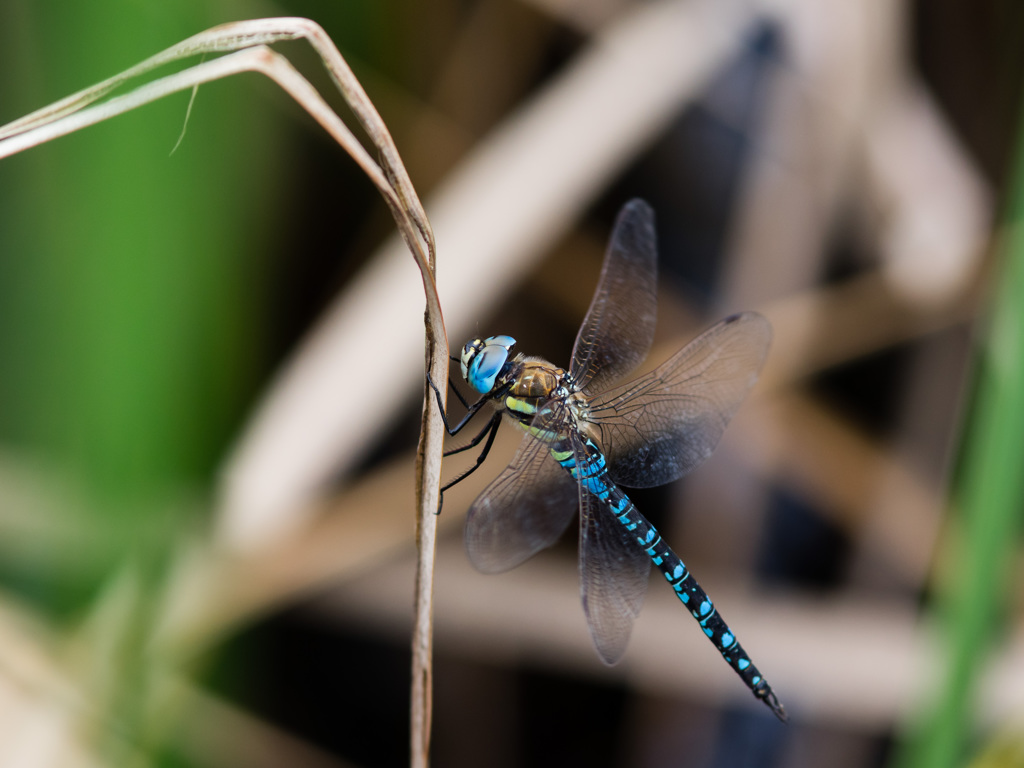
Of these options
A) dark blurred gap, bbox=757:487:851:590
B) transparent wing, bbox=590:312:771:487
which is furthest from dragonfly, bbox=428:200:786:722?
dark blurred gap, bbox=757:487:851:590

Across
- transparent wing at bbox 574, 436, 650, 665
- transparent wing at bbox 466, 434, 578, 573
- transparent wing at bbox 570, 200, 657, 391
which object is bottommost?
transparent wing at bbox 574, 436, 650, 665

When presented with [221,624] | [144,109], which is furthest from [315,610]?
[144,109]

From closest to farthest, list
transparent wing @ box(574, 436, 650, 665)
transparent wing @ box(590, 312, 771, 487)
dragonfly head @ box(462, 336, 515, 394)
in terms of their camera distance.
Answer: transparent wing @ box(574, 436, 650, 665)
dragonfly head @ box(462, 336, 515, 394)
transparent wing @ box(590, 312, 771, 487)

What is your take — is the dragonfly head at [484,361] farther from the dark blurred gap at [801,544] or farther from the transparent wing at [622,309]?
the dark blurred gap at [801,544]

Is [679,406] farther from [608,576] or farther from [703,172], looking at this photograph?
[703,172]

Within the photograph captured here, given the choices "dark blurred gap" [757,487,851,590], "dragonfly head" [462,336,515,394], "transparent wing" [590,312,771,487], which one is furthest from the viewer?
"dark blurred gap" [757,487,851,590]

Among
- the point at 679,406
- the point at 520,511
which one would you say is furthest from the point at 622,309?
the point at 520,511

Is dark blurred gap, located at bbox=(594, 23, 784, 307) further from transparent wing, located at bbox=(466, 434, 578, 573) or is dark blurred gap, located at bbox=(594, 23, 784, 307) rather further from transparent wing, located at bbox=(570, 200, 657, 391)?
transparent wing, located at bbox=(466, 434, 578, 573)
